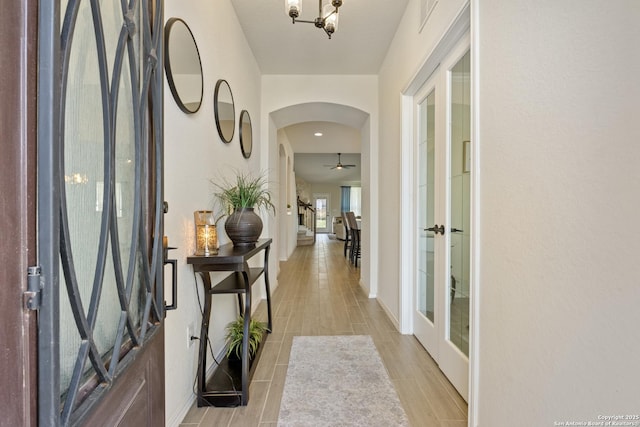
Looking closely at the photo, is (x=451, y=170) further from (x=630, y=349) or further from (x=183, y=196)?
(x=183, y=196)

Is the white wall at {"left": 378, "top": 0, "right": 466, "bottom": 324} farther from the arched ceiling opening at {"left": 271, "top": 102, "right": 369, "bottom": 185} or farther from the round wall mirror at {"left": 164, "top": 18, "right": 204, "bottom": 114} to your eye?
the round wall mirror at {"left": 164, "top": 18, "right": 204, "bottom": 114}

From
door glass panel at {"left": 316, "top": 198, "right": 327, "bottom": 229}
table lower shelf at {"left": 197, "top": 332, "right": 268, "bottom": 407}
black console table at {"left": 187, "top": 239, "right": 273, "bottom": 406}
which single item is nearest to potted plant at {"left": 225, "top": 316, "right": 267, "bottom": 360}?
table lower shelf at {"left": 197, "top": 332, "right": 268, "bottom": 407}

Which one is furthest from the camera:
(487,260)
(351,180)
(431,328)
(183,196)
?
(351,180)

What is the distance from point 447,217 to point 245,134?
6.99 feet

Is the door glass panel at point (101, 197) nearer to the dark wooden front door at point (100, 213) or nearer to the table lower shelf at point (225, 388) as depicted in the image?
the dark wooden front door at point (100, 213)

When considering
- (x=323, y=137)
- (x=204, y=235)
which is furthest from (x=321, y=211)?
(x=204, y=235)

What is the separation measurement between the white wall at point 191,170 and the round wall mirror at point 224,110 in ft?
0.21

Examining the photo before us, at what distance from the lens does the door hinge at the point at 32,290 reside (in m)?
0.46

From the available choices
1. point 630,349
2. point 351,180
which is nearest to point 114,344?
point 630,349

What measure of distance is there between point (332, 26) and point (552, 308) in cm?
217

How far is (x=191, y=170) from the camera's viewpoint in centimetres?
187

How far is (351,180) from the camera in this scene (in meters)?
15.5

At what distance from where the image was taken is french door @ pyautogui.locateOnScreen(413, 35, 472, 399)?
198 centimetres

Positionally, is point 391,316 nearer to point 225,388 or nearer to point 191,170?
point 225,388
